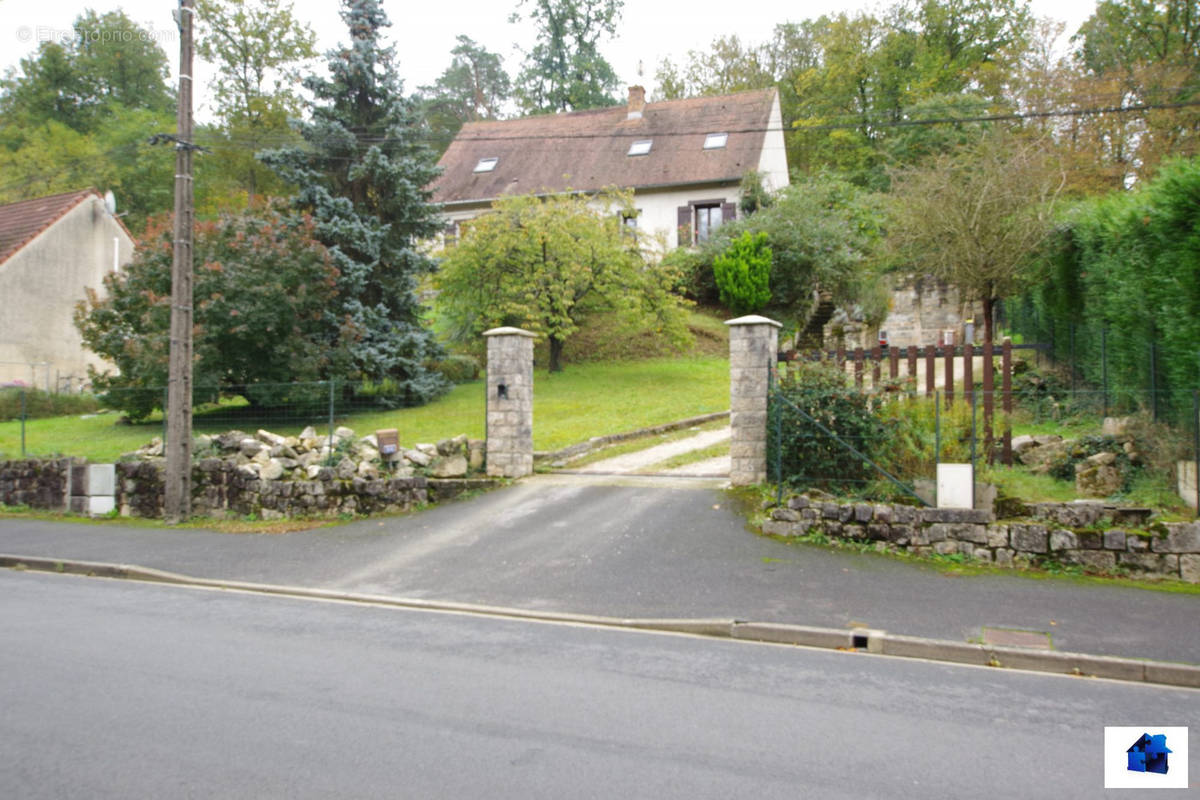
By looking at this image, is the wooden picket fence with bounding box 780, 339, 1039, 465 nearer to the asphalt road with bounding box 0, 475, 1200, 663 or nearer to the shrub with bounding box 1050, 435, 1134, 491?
the shrub with bounding box 1050, 435, 1134, 491

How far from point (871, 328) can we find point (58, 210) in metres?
25.7

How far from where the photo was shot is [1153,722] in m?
4.88

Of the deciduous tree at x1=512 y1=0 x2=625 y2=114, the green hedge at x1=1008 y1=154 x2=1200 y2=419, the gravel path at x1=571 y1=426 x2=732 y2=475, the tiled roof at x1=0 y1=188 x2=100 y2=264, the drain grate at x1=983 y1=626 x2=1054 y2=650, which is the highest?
the deciduous tree at x1=512 y1=0 x2=625 y2=114

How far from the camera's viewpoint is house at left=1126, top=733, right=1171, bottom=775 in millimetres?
4203

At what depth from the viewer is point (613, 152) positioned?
3428cm

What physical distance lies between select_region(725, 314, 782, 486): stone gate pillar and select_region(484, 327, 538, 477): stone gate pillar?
3.47 meters

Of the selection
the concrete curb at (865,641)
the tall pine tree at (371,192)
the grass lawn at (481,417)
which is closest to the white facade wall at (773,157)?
the grass lawn at (481,417)

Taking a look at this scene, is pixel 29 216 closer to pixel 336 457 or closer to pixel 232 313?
pixel 232 313

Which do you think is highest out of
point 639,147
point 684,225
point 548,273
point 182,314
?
point 639,147

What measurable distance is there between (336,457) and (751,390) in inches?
252

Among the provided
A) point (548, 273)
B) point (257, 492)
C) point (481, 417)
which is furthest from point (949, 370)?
point (548, 273)

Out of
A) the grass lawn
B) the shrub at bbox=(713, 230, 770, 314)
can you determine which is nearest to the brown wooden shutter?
the shrub at bbox=(713, 230, 770, 314)

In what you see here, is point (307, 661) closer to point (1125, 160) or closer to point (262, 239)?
point (262, 239)

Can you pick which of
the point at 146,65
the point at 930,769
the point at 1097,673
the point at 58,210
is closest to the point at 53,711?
the point at 930,769
